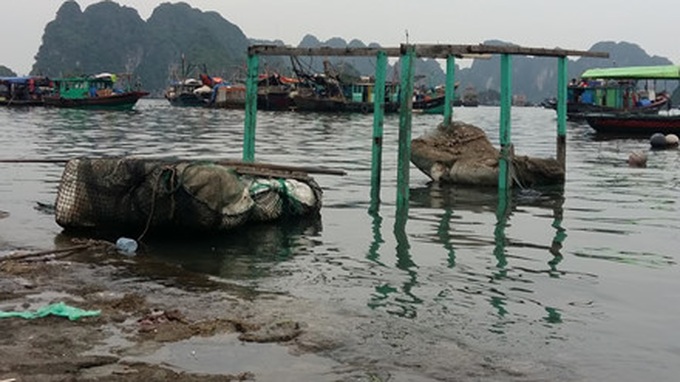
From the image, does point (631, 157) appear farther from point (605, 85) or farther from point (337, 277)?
point (605, 85)

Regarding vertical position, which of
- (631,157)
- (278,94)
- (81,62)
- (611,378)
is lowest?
(611,378)

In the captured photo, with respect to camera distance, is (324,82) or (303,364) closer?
(303,364)

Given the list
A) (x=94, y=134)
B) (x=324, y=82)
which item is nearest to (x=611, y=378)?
(x=94, y=134)

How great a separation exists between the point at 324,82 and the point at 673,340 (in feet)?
176

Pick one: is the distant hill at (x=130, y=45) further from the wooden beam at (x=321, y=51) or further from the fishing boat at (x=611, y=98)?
the wooden beam at (x=321, y=51)

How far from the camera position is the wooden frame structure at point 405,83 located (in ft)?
38.0

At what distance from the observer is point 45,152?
2116cm

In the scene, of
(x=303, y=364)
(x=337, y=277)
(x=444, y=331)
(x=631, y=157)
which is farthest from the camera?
(x=631, y=157)

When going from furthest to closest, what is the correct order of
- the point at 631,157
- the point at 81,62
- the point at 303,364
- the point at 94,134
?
the point at 81,62 < the point at 94,134 < the point at 631,157 < the point at 303,364

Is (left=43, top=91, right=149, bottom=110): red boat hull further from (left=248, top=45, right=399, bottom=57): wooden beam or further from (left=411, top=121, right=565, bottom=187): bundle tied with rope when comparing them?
(left=248, top=45, right=399, bottom=57): wooden beam

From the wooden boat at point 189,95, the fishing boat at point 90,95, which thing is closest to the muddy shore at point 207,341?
the fishing boat at point 90,95

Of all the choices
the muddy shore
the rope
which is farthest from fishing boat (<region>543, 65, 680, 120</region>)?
the muddy shore

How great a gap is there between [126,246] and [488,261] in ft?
12.7

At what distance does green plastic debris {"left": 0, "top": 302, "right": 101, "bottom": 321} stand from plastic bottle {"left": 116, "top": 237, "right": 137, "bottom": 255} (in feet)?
8.12
